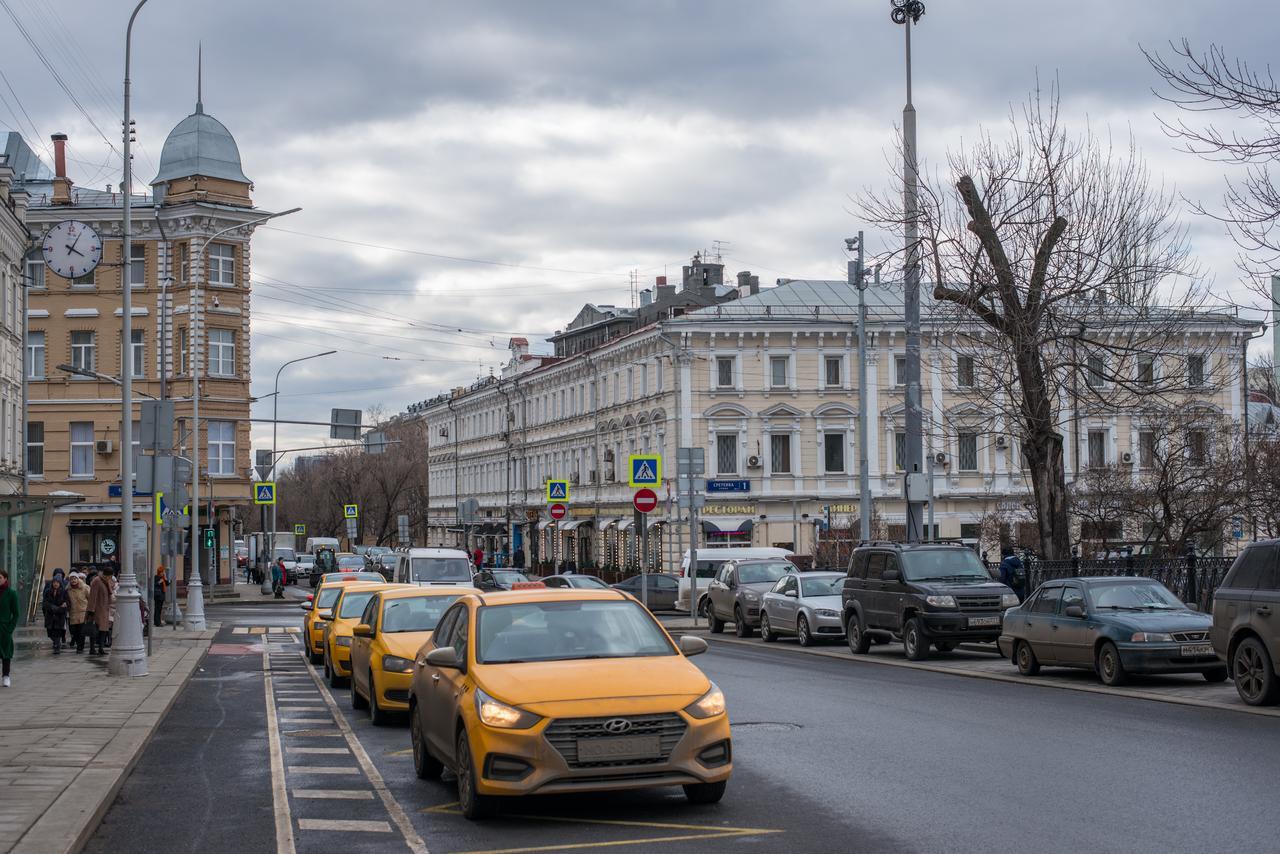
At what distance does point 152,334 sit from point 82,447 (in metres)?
5.54

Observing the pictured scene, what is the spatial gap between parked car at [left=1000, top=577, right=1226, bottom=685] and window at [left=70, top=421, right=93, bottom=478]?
4885 cm

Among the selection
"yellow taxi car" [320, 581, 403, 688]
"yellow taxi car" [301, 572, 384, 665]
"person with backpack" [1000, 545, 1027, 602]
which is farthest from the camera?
"person with backpack" [1000, 545, 1027, 602]

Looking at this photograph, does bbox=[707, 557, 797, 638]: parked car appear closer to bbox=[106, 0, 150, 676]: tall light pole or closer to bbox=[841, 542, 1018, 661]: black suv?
bbox=[841, 542, 1018, 661]: black suv

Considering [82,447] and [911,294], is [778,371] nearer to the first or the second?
[82,447]

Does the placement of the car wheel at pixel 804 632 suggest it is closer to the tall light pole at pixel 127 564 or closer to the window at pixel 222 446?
the tall light pole at pixel 127 564

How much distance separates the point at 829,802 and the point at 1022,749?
3.27 m

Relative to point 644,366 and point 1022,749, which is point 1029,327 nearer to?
point 1022,749

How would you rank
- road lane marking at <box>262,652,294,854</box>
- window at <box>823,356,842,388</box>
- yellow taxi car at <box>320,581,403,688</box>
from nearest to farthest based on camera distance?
road lane marking at <box>262,652,294,854</box>
yellow taxi car at <box>320,581,403,688</box>
window at <box>823,356,842,388</box>

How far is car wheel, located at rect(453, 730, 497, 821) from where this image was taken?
9.87 m

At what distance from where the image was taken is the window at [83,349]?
207 ft

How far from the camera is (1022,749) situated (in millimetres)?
12953

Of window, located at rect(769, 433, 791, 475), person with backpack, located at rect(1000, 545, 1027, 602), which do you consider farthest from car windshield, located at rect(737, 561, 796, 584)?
window, located at rect(769, 433, 791, 475)

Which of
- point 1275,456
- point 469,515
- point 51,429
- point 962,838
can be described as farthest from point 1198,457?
point 51,429

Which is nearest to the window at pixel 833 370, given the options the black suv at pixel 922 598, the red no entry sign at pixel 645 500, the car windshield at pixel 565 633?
the red no entry sign at pixel 645 500
